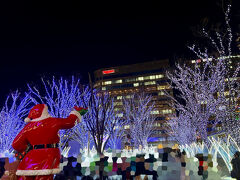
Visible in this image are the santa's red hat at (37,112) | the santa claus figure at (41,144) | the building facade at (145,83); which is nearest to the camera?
the santa claus figure at (41,144)

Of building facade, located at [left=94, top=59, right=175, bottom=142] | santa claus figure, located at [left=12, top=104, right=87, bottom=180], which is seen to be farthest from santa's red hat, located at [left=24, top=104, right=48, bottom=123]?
building facade, located at [left=94, top=59, right=175, bottom=142]

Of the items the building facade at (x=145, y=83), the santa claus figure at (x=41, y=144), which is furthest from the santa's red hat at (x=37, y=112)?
the building facade at (x=145, y=83)

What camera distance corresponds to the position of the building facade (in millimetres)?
69562

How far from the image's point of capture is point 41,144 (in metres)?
3.99

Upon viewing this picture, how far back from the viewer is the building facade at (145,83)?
69.6 metres

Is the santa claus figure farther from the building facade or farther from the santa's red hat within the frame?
the building facade

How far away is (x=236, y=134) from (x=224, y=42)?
335 cm

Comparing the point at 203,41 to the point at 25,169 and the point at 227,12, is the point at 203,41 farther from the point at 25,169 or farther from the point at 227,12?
the point at 25,169

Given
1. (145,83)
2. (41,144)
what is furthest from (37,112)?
(145,83)

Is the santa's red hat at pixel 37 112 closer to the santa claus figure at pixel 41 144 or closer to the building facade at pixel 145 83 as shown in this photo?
the santa claus figure at pixel 41 144

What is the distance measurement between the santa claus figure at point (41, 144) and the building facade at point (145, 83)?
6429 cm

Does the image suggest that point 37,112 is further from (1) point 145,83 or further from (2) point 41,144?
(1) point 145,83

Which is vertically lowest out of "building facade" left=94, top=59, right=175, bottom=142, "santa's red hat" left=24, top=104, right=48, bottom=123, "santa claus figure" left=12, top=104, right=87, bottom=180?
"santa claus figure" left=12, top=104, right=87, bottom=180

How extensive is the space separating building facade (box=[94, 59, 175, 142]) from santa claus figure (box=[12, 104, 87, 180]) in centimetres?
6429
